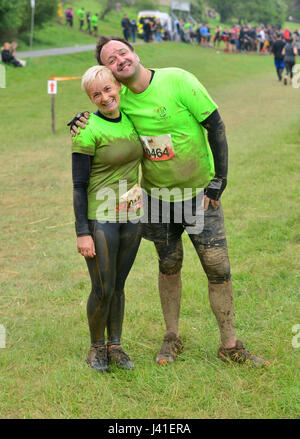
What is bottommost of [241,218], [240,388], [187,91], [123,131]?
[241,218]

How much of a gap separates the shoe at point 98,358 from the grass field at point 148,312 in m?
0.06

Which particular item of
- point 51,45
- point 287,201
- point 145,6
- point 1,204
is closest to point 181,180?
point 287,201

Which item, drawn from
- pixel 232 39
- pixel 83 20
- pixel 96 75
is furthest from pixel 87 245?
pixel 83 20

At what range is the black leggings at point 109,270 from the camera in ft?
11.6

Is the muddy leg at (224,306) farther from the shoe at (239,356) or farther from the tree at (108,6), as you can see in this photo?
the tree at (108,6)

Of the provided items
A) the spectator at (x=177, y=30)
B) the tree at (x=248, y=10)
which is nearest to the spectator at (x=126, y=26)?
the spectator at (x=177, y=30)

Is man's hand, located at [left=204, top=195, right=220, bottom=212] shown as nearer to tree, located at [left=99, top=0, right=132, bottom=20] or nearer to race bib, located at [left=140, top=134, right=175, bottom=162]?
race bib, located at [left=140, top=134, right=175, bottom=162]

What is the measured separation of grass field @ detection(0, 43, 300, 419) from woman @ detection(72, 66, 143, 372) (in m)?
0.44

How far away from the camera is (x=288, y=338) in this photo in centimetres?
427

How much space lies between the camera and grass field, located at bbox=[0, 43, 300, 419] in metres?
3.50

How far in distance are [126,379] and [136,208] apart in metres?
1.17

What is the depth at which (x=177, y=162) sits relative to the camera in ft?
12.0

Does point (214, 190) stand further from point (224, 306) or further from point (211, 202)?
point (224, 306)

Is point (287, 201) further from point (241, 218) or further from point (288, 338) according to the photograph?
point (288, 338)
